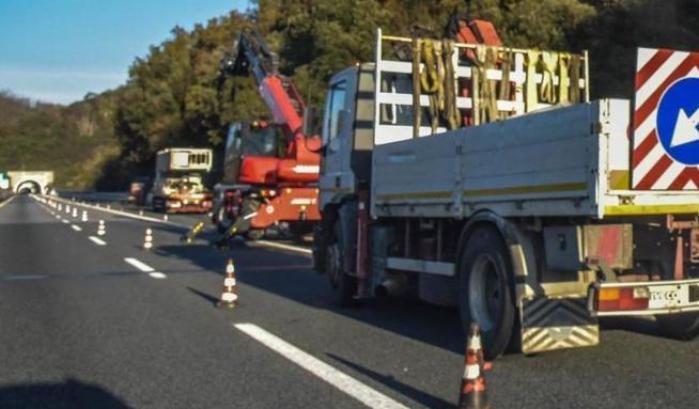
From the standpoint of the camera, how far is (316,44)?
1656 inches

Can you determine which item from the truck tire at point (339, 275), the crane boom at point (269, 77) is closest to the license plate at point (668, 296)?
the truck tire at point (339, 275)

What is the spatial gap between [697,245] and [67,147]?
590 feet

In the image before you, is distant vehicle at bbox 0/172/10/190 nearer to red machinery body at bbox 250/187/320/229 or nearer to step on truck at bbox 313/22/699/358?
red machinery body at bbox 250/187/320/229

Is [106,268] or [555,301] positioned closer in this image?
[555,301]

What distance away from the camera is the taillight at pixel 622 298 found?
720 centimetres

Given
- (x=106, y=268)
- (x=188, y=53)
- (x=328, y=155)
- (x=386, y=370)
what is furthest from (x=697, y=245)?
(x=188, y=53)

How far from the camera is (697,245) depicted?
758 cm

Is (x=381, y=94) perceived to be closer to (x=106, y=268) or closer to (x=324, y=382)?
(x=324, y=382)

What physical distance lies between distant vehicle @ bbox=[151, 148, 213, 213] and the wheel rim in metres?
40.6

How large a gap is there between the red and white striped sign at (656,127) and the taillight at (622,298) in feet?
2.52

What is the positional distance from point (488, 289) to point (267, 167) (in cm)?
1571

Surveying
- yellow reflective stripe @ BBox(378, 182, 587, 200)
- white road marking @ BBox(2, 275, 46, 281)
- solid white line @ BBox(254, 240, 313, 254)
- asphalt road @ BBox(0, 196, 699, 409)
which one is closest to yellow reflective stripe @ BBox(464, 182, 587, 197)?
yellow reflective stripe @ BBox(378, 182, 587, 200)

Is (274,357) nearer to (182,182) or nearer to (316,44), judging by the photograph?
(316,44)

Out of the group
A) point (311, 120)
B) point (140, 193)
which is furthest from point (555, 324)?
point (140, 193)
